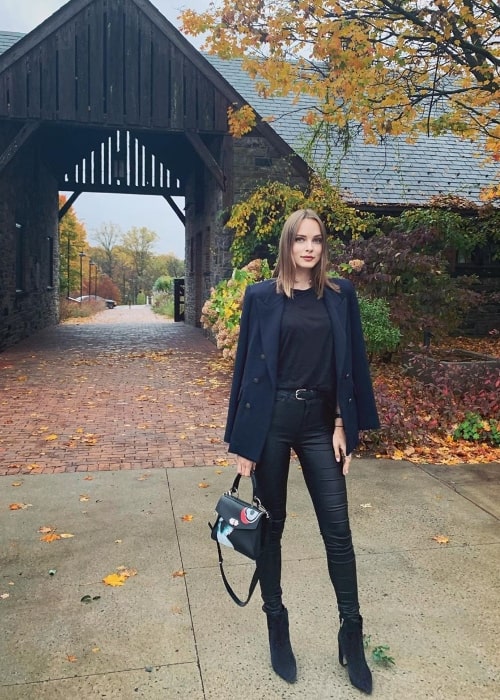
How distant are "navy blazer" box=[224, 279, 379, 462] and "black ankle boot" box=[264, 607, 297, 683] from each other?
2.32 feet

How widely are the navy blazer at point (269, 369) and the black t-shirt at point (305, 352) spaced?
0.03 m

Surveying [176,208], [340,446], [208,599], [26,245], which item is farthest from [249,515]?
[176,208]

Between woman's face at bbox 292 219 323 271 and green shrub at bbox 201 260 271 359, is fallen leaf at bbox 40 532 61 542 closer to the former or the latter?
woman's face at bbox 292 219 323 271

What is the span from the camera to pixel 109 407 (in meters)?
8.06

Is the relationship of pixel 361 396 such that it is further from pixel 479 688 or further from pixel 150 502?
pixel 150 502

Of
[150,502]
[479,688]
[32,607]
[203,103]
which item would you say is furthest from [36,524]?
[203,103]

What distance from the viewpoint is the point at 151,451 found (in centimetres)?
613

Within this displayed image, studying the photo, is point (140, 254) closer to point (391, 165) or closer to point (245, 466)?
point (391, 165)

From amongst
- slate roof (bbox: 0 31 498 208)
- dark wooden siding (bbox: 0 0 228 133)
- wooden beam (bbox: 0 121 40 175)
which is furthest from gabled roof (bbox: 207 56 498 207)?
wooden beam (bbox: 0 121 40 175)

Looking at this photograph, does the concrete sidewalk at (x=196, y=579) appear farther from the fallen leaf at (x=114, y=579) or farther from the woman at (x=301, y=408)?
the woman at (x=301, y=408)

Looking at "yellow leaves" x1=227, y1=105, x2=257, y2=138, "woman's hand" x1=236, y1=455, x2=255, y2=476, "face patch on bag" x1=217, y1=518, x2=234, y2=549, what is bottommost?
"face patch on bag" x1=217, y1=518, x2=234, y2=549

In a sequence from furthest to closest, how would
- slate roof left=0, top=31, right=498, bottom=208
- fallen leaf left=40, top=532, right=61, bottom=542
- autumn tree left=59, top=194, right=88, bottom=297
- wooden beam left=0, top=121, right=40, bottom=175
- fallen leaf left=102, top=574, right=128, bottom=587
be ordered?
autumn tree left=59, top=194, right=88, bottom=297 → slate roof left=0, top=31, right=498, bottom=208 → wooden beam left=0, top=121, right=40, bottom=175 → fallen leaf left=40, top=532, right=61, bottom=542 → fallen leaf left=102, top=574, right=128, bottom=587

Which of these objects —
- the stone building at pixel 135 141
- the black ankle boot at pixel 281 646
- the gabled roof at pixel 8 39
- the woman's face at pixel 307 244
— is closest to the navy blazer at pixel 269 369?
the woman's face at pixel 307 244

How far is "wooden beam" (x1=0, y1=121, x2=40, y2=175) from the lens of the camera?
12.4 metres
